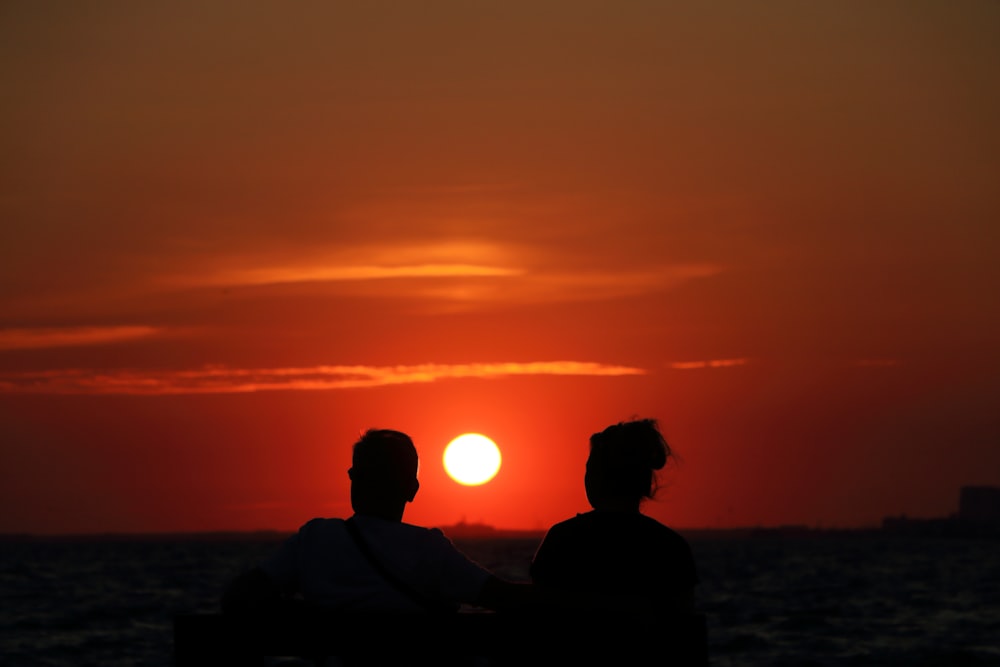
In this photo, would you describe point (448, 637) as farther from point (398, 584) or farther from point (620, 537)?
point (620, 537)

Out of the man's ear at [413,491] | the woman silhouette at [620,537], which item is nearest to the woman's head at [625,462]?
the woman silhouette at [620,537]

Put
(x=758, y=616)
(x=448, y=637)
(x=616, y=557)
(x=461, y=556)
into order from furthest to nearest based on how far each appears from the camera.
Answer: (x=758, y=616) < (x=616, y=557) < (x=461, y=556) < (x=448, y=637)

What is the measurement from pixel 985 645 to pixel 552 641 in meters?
36.2

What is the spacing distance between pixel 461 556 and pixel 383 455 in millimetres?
401

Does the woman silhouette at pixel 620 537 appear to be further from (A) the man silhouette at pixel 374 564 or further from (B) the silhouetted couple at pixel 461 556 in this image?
(A) the man silhouette at pixel 374 564

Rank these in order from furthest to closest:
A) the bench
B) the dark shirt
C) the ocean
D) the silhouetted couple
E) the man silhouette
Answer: the ocean, the dark shirt, the man silhouette, the silhouetted couple, the bench

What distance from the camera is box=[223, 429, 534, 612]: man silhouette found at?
13.6 feet

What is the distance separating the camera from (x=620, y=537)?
448cm

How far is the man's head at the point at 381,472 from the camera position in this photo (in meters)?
4.27

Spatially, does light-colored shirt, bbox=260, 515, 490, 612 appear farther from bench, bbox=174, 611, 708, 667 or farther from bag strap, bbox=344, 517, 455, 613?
bench, bbox=174, 611, 708, 667

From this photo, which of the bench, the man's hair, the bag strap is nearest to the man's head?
the man's hair

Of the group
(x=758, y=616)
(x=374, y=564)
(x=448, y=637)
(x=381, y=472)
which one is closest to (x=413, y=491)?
(x=381, y=472)

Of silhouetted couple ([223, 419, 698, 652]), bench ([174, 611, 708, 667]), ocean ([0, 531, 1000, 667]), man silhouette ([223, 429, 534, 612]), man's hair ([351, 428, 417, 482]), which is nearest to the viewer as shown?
bench ([174, 611, 708, 667])

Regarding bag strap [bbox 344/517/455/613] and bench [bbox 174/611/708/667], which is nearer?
bench [bbox 174/611/708/667]
